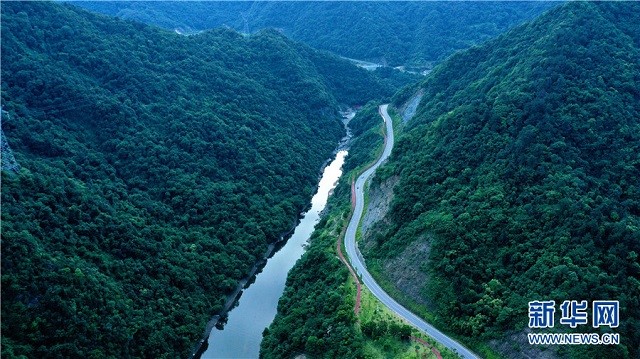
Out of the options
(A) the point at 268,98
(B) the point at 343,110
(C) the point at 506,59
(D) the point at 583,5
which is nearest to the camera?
(D) the point at 583,5

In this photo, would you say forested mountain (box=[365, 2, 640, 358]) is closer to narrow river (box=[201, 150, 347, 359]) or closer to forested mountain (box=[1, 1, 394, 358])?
narrow river (box=[201, 150, 347, 359])

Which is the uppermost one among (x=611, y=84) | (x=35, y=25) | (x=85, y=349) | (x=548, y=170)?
(x=35, y=25)

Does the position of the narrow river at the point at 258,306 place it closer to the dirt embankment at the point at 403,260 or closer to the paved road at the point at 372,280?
the paved road at the point at 372,280

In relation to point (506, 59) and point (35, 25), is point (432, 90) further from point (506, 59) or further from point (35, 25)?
point (35, 25)

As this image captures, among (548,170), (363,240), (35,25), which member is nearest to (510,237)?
(548,170)
